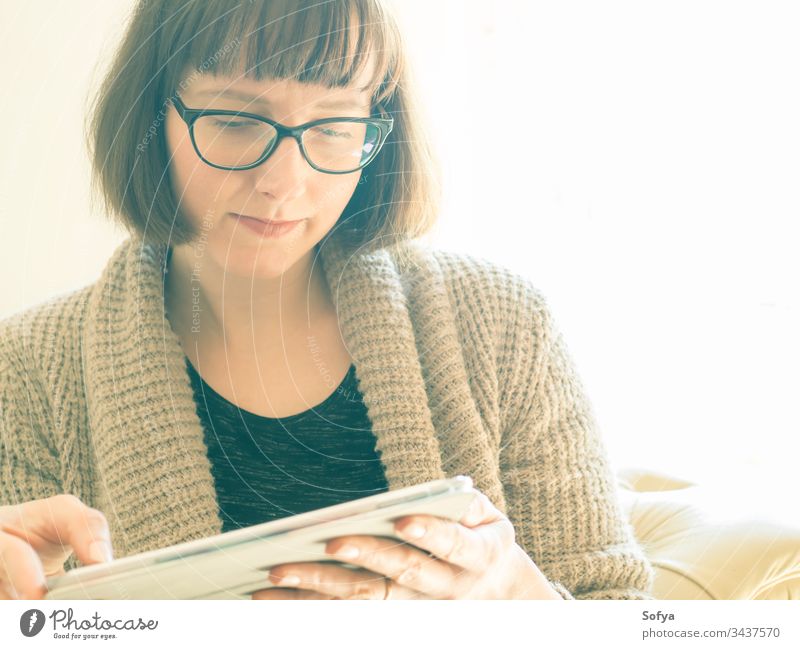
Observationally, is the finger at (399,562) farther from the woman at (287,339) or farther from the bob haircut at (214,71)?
the bob haircut at (214,71)

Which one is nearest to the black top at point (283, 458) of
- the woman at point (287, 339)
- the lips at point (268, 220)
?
the woman at point (287, 339)

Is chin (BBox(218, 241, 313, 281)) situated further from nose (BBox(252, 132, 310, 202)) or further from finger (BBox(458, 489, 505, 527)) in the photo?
finger (BBox(458, 489, 505, 527))

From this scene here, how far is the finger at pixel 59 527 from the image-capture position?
367 millimetres

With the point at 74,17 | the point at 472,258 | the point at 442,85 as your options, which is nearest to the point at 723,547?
the point at 472,258

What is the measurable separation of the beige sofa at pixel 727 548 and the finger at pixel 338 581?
0.23 metres

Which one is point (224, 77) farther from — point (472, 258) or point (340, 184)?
point (472, 258)

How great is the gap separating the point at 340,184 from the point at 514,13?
13 centimetres

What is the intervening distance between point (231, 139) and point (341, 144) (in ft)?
0.19

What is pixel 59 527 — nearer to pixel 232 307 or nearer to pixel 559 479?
pixel 232 307

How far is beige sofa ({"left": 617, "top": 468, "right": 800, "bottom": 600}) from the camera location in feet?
1.83

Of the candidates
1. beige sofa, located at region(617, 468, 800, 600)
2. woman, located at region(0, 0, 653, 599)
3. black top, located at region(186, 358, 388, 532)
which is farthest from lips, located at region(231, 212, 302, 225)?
beige sofa, located at region(617, 468, 800, 600)

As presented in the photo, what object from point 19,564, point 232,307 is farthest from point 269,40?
point 19,564

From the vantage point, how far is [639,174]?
48 centimetres

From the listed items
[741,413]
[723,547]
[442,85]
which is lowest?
[723,547]
